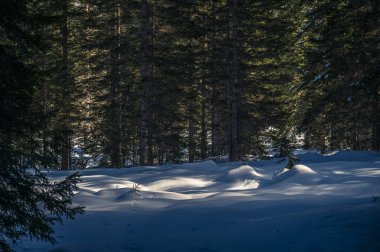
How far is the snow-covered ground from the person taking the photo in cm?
573

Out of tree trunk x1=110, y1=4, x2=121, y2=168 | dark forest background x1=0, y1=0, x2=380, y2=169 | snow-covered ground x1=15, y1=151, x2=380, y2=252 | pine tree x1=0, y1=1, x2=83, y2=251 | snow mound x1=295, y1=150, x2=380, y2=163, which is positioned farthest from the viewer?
tree trunk x1=110, y1=4, x2=121, y2=168

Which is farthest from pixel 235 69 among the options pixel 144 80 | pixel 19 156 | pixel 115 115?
→ pixel 19 156

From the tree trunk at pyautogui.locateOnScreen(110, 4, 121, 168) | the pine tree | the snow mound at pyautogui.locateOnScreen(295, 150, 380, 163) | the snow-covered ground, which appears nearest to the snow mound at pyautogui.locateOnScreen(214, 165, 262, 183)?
the snow-covered ground

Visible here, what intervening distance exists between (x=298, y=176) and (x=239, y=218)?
3.76 meters

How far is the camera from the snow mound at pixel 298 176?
9.48 meters

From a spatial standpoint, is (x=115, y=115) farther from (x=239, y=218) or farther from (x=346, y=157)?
(x=239, y=218)

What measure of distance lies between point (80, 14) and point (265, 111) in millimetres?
11381

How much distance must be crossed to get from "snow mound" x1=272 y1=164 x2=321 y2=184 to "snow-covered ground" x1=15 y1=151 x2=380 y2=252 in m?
0.02

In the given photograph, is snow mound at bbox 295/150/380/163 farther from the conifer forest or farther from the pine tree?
the pine tree

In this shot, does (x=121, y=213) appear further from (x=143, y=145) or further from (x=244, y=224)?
(x=143, y=145)

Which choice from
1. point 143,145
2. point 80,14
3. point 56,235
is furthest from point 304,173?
point 80,14

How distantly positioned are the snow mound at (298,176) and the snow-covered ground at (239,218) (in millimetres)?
23

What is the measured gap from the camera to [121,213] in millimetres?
7312

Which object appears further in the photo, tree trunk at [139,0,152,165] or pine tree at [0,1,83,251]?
tree trunk at [139,0,152,165]
